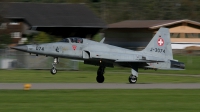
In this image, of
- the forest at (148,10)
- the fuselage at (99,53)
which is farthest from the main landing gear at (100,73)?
→ the forest at (148,10)

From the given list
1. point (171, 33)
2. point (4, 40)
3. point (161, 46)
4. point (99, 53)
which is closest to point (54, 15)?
point (4, 40)

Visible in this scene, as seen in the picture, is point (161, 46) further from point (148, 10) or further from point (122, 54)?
point (148, 10)

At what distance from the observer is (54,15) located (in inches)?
2830

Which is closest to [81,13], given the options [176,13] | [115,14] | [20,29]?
[20,29]

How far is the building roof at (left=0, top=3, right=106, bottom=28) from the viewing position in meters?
68.1

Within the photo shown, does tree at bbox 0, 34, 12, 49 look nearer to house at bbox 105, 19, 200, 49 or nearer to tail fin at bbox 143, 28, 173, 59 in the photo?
house at bbox 105, 19, 200, 49

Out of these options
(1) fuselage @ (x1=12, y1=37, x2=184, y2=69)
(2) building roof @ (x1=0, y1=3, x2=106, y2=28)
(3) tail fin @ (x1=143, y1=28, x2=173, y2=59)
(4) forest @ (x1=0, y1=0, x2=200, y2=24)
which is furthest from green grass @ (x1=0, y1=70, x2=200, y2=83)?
(4) forest @ (x1=0, y1=0, x2=200, y2=24)

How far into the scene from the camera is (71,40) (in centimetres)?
2670

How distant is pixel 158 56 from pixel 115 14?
3157 inches
